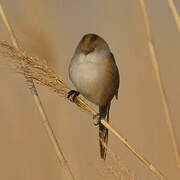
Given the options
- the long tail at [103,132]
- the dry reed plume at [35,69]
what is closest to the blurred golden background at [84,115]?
the long tail at [103,132]

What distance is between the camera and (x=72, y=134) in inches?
85.9

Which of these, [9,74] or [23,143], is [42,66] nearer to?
[23,143]

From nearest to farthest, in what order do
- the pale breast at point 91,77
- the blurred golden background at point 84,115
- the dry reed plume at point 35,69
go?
the dry reed plume at point 35,69 < the pale breast at point 91,77 < the blurred golden background at point 84,115

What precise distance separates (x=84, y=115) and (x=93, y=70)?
90cm

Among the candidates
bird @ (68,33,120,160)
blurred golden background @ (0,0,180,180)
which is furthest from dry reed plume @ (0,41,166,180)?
blurred golden background @ (0,0,180,180)

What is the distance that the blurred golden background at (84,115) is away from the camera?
213cm

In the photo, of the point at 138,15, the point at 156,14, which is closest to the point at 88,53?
the point at 138,15

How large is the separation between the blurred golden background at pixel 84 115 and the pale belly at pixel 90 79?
0.36 metres

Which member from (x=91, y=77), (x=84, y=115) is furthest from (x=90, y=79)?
(x=84, y=115)

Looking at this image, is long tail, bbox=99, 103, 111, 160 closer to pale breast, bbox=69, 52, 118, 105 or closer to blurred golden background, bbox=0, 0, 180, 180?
pale breast, bbox=69, 52, 118, 105

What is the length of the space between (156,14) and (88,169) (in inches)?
45.6

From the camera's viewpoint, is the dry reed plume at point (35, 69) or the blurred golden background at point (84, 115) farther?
the blurred golden background at point (84, 115)

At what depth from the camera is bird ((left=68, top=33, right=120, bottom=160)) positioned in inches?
62.7

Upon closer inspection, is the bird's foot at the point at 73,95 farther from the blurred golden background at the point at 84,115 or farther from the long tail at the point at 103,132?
the blurred golden background at the point at 84,115
